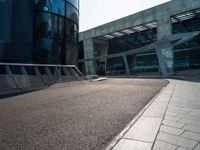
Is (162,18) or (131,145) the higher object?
(162,18)

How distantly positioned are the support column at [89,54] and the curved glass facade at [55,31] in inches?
1026

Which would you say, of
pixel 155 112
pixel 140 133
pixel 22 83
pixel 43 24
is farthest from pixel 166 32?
pixel 140 133

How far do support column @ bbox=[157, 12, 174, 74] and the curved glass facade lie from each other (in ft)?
54.3

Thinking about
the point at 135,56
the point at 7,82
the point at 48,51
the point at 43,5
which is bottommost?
the point at 7,82

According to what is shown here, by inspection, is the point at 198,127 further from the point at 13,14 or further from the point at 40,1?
the point at 40,1

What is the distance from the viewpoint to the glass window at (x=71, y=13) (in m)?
19.1

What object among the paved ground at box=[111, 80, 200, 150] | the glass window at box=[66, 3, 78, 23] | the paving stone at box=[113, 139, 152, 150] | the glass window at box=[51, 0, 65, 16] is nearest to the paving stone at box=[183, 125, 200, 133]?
the paved ground at box=[111, 80, 200, 150]

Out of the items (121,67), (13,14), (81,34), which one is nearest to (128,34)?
(121,67)

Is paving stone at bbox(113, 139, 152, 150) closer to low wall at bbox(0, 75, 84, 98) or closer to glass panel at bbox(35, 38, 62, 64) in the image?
low wall at bbox(0, 75, 84, 98)

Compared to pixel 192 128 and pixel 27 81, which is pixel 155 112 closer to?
pixel 192 128

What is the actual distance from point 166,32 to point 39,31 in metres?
23.2

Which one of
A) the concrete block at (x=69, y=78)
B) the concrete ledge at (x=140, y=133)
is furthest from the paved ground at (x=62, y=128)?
the concrete block at (x=69, y=78)

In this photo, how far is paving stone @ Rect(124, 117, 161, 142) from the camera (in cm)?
328

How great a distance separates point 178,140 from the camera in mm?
3133
